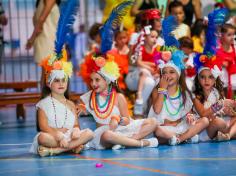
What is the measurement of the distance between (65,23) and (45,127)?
93 centimetres

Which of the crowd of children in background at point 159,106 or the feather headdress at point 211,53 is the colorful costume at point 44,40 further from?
the feather headdress at point 211,53

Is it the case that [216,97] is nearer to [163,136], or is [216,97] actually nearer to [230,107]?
[230,107]

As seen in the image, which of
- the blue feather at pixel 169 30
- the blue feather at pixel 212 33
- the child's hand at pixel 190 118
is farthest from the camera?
the blue feather at pixel 212 33

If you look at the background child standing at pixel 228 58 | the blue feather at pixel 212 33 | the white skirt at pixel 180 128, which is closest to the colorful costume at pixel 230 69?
the background child standing at pixel 228 58

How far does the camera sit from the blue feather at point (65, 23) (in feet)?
21.4

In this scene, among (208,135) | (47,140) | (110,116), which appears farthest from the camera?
(208,135)

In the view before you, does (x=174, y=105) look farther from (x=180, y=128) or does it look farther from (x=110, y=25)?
(x=110, y=25)

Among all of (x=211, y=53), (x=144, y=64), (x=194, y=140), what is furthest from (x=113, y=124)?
(x=144, y=64)

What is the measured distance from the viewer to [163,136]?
6.80 m

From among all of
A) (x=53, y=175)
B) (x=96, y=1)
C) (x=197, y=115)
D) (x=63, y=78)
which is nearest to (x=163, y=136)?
(x=197, y=115)

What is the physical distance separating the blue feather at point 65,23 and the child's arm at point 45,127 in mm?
545

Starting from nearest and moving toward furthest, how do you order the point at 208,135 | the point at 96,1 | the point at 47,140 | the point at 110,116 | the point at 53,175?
the point at 53,175
the point at 47,140
the point at 110,116
the point at 208,135
the point at 96,1

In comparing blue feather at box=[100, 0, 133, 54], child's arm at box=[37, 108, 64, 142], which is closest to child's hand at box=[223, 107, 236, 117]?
blue feather at box=[100, 0, 133, 54]

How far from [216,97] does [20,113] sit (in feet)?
10.7
